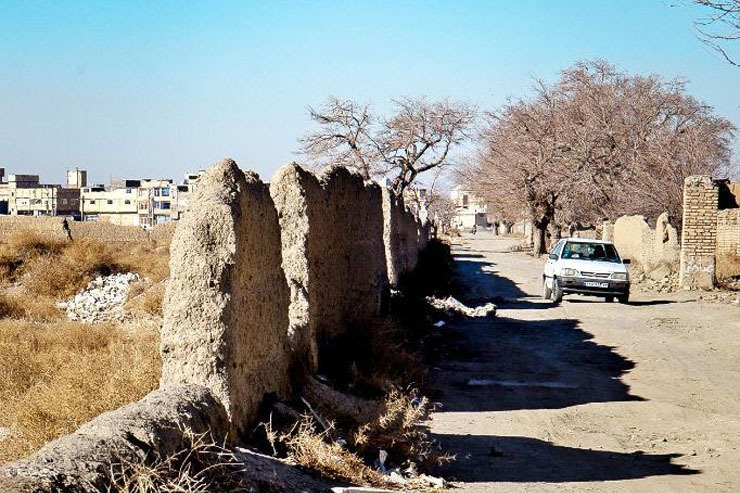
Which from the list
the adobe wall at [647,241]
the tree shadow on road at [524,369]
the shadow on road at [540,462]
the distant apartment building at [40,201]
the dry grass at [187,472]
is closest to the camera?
the dry grass at [187,472]

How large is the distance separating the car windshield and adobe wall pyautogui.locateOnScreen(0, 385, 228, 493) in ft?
66.3

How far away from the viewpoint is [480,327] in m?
20.5

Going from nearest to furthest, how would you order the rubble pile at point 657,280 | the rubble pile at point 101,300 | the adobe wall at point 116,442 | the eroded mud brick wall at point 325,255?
the adobe wall at point 116,442
the eroded mud brick wall at point 325,255
the rubble pile at point 101,300
the rubble pile at point 657,280

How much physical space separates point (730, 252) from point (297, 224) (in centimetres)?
2831

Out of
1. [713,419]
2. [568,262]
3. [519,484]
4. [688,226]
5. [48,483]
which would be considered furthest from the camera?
[688,226]

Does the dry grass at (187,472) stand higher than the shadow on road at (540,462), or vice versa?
the dry grass at (187,472)

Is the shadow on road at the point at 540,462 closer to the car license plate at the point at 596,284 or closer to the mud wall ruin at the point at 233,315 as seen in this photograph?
the mud wall ruin at the point at 233,315

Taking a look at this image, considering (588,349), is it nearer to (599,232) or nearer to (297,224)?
(297,224)

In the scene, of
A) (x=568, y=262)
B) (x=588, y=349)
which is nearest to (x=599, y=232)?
(x=568, y=262)

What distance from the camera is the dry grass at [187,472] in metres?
4.46

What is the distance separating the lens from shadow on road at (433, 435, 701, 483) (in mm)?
8719

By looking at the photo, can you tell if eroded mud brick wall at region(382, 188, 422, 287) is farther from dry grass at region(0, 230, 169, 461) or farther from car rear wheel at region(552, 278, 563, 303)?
dry grass at region(0, 230, 169, 461)

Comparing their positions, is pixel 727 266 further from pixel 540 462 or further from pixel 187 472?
pixel 187 472

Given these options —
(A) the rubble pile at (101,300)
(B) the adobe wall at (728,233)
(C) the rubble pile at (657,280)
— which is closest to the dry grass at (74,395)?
(A) the rubble pile at (101,300)
